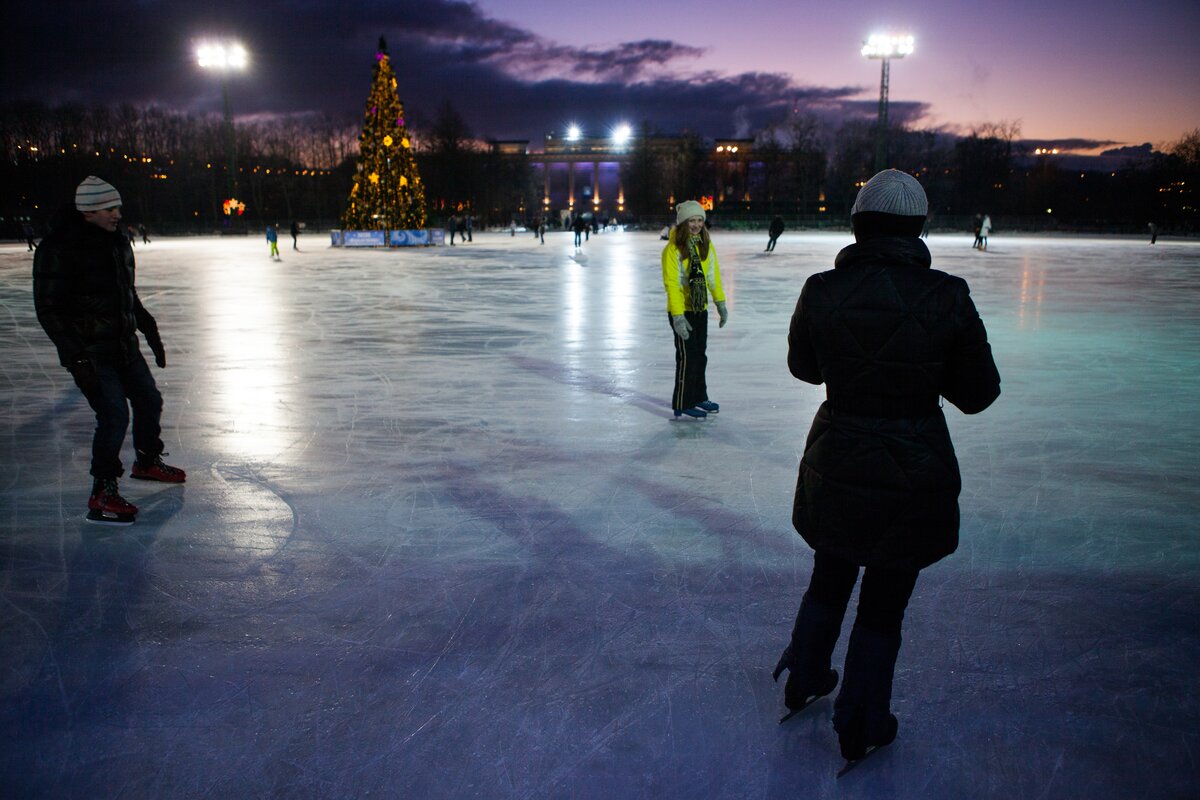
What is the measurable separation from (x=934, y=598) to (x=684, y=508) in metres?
1.40

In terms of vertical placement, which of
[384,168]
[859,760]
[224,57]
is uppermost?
[224,57]

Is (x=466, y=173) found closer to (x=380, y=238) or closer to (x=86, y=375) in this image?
(x=380, y=238)

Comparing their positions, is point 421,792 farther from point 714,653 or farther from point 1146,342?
point 1146,342

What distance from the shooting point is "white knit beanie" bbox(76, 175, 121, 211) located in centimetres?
420

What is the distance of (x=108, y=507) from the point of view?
14.3ft

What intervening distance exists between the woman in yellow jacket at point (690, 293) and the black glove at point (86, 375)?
3.25m

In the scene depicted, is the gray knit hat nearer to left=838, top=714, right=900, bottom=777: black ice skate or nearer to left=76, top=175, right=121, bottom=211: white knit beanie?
left=838, top=714, right=900, bottom=777: black ice skate

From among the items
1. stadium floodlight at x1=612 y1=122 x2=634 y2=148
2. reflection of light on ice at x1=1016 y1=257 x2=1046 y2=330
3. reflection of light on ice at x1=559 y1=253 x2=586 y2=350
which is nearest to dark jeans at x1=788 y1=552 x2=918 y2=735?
reflection of light on ice at x1=559 y1=253 x2=586 y2=350

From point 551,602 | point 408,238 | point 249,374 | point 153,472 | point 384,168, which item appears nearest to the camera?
point 551,602

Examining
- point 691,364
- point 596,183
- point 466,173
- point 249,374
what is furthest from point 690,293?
point 596,183

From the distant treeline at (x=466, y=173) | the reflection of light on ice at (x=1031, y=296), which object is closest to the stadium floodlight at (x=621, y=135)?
the distant treeline at (x=466, y=173)

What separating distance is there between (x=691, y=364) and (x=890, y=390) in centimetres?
410

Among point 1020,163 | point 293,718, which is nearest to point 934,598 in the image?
point 293,718

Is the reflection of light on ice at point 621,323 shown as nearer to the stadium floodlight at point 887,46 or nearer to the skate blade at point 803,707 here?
the skate blade at point 803,707
